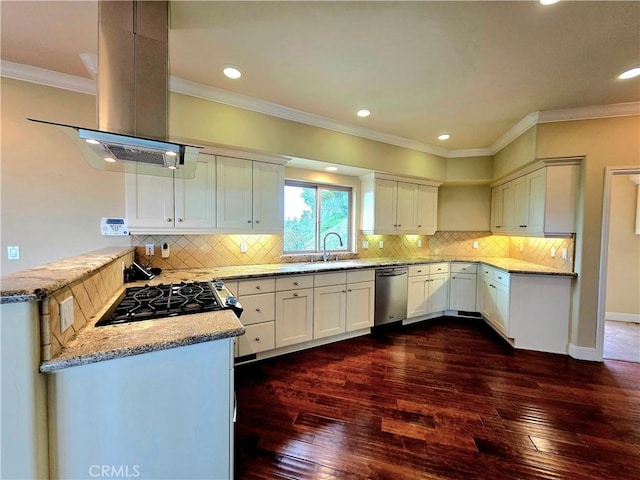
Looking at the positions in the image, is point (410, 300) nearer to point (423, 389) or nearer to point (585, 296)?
point (423, 389)

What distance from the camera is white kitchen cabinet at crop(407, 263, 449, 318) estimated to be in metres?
3.96

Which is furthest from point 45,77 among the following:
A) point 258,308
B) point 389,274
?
point 389,274

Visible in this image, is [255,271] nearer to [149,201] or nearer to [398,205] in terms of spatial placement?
[149,201]

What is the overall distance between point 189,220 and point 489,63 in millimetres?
2932

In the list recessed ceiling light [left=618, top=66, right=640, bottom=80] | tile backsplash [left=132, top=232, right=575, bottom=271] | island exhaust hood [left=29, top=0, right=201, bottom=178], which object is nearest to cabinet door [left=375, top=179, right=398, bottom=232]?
tile backsplash [left=132, top=232, right=575, bottom=271]

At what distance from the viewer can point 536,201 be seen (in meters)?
3.30

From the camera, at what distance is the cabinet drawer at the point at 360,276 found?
339 cm

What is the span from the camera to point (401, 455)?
1704mm

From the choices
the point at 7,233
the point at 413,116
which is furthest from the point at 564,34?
the point at 7,233

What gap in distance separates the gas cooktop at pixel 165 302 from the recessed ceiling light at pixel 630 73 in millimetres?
3572

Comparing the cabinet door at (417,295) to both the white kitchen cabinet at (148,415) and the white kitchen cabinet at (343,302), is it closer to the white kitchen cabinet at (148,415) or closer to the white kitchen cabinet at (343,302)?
the white kitchen cabinet at (343,302)

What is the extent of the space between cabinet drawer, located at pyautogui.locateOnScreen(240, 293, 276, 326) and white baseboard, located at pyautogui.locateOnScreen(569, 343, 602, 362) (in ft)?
11.1

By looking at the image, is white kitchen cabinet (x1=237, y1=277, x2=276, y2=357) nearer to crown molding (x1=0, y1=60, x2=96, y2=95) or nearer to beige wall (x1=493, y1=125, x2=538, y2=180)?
crown molding (x1=0, y1=60, x2=96, y2=95)

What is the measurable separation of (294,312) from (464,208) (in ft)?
11.7
